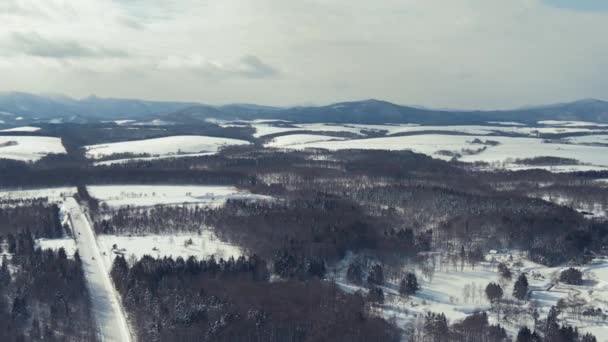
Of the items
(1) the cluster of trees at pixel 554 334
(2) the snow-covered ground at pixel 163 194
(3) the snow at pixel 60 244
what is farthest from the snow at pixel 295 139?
(1) the cluster of trees at pixel 554 334

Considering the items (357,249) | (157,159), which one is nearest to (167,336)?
(357,249)

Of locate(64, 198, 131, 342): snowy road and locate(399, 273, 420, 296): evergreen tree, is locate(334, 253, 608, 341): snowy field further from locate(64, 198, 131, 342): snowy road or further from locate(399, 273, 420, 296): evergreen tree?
locate(64, 198, 131, 342): snowy road

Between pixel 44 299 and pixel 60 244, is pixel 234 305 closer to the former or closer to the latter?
pixel 44 299

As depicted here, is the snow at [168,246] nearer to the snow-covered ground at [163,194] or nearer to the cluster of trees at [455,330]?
the snow-covered ground at [163,194]

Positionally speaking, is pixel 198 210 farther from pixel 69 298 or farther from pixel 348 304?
pixel 348 304

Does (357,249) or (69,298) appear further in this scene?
(357,249)

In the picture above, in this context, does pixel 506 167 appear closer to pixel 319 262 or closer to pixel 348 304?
pixel 319 262

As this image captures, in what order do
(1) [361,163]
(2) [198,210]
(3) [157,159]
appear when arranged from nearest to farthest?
(2) [198,210]
(1) [361,163]
(3) [157,159]

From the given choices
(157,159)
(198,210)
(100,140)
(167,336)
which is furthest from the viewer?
(100,140)
